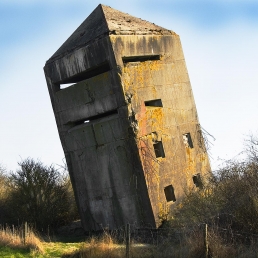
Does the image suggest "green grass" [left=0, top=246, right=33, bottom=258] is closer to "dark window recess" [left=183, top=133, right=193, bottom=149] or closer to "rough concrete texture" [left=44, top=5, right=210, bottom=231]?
"rough concrete texture" [left=44, top=5, right=210, bottom=231]

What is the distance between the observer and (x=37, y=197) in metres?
18.7

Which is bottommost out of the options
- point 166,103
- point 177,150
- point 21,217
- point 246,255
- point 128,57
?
point 246,255

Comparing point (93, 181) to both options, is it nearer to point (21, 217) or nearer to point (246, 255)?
point (21, 217)

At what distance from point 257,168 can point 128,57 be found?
556 centimetres

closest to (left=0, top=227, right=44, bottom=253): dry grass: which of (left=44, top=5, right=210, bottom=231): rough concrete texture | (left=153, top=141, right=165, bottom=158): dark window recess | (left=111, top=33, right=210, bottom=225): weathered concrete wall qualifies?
(left=44, top=5, right=210, bottom=231): rough concrete texture

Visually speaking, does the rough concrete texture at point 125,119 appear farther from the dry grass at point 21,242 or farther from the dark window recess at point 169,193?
the dry grass at point 21,242

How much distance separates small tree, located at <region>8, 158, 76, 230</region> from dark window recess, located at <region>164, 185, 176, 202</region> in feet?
17.3

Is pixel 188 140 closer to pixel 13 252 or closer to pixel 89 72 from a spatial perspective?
pixel 89 72

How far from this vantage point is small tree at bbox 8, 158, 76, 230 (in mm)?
18672

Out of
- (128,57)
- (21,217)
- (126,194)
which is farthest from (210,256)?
(21,217)

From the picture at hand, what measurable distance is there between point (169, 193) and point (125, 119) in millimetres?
2947

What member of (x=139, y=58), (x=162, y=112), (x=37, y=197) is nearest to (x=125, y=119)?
(x=162, y=112)

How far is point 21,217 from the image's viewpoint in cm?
1878

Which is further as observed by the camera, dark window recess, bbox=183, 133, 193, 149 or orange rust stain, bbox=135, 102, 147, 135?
dark window recess, bbox=183, 133, 193, 149
